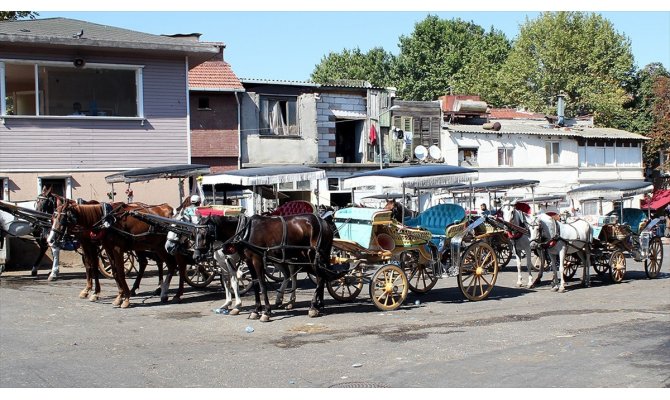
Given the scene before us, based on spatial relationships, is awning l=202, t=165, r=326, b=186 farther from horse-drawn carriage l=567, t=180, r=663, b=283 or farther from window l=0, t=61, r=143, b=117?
window l=0, t=61, r=143, b=117

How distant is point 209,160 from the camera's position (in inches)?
1219

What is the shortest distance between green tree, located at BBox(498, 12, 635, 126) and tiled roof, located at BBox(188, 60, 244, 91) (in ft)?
112

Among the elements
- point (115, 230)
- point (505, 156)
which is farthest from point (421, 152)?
point (115, 230)

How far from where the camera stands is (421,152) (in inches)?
1436

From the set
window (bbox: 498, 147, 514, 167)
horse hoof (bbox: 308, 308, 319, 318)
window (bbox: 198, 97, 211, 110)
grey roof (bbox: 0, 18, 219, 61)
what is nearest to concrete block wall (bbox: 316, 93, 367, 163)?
window (bbox: 198, 97, 211, 110)

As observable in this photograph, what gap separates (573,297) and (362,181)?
16.2ft

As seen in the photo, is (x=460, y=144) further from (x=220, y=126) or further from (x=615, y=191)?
(x=615, y=191)

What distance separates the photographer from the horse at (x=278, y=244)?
14.0m

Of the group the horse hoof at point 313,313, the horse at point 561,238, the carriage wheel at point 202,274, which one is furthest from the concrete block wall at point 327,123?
the horse hoof at point 313,313

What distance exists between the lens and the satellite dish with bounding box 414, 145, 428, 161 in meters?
36.4

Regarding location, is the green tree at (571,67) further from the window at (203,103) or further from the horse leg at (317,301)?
the horse leg at (317,301)

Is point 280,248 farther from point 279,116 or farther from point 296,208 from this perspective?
point 279,116

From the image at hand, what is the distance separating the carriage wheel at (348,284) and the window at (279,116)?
17310 millimetres

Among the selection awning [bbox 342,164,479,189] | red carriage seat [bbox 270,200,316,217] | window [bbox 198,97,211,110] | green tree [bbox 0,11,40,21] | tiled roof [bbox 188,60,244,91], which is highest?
green tree [bbox 0,11,40,21]
